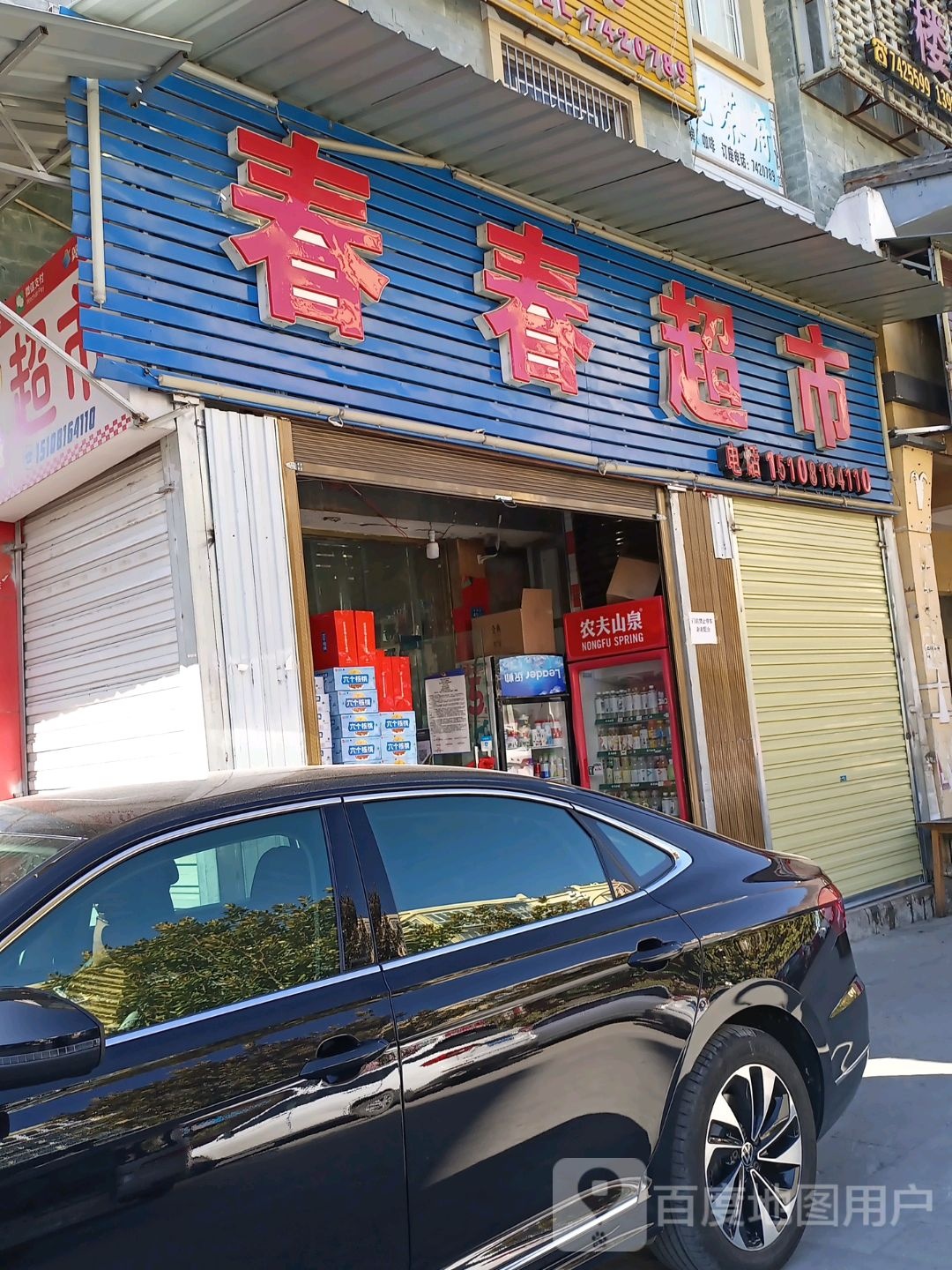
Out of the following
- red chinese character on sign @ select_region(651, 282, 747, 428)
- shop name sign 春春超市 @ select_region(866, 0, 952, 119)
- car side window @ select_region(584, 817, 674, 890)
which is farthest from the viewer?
shop name sign 春春超市 @ select_region(866, 0, 952, 119)

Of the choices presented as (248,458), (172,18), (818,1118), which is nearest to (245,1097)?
(818,1118)

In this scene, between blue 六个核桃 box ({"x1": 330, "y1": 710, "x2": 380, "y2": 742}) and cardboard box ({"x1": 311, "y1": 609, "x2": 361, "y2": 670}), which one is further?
cardboard box ({"x1": 311, "y1": 609, "x2": 361, "y2": 670})

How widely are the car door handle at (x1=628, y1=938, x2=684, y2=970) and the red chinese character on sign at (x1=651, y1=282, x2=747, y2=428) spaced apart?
18.9 ft

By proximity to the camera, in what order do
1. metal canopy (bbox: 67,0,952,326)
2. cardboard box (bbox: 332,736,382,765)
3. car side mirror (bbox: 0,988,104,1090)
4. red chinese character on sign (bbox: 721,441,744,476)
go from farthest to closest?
red chinese character on sign (bbox: 721,441,744,476) < cardboard box (bbox: 332,736,382,765) < metal canopy (bbox: 67,0,952,326) < car side mirror (bbox: 0,988,104,1090)

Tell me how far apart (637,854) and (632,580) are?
20.1 feet

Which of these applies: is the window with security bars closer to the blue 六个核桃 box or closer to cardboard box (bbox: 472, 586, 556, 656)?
cardboard box (bbox: 472, 586, 556, 656)

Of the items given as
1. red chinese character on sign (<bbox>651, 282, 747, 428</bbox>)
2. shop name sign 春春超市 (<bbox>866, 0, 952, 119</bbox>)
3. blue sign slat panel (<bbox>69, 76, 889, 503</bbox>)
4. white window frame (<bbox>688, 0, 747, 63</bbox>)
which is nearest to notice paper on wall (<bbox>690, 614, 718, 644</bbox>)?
blue sign slat panel (<bbox>69, 76, 889, 503</bbox>)

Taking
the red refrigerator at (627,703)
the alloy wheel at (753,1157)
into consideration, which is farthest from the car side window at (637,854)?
the red refrigerator at (627,703)

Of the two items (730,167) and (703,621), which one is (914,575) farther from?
(730,167)

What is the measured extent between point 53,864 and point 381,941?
0.79 m

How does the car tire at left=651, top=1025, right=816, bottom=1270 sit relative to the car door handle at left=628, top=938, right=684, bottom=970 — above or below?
below

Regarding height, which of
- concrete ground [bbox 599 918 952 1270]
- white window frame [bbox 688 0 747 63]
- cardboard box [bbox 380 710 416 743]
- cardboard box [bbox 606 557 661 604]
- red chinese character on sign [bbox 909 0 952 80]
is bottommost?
concrete ground [bbox 599 918 952 1270]

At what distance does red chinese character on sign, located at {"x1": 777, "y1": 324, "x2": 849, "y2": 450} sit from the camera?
9.69 metres

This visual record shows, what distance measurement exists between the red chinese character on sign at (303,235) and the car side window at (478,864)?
3.47 metres
